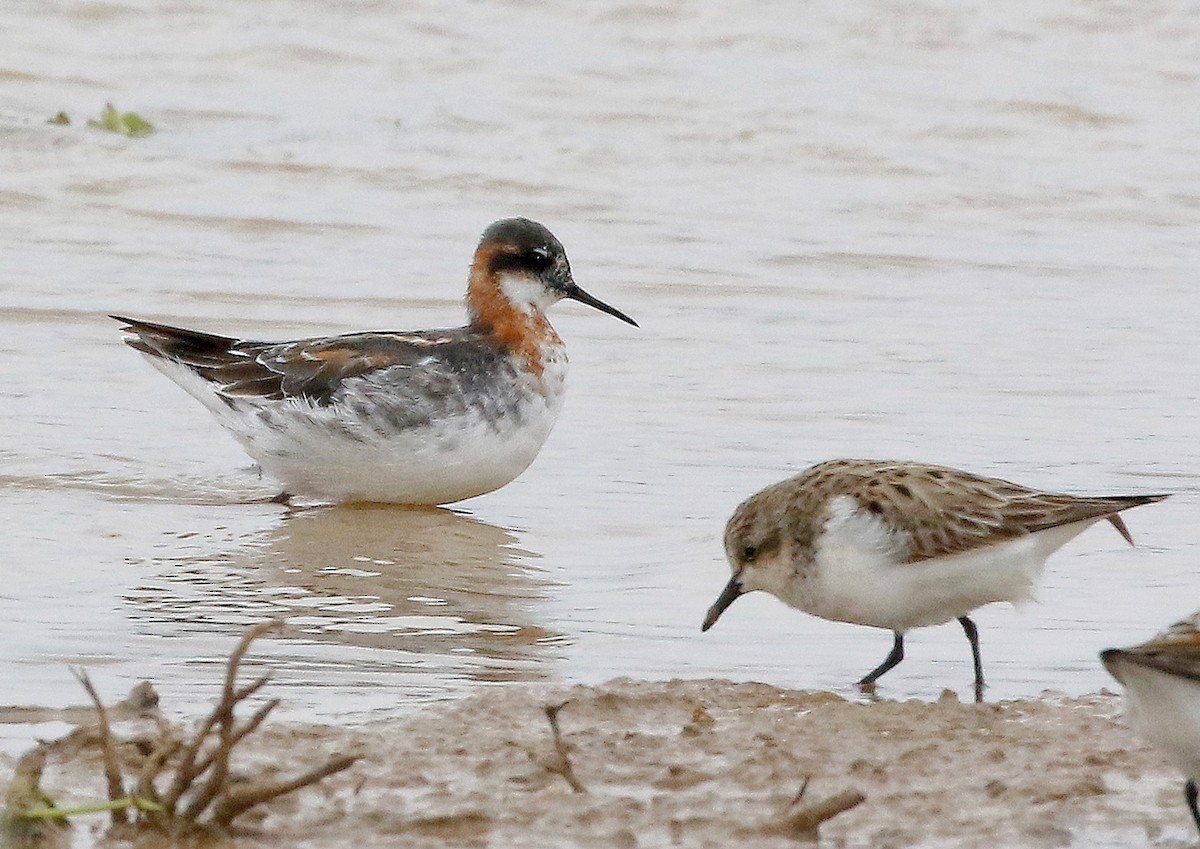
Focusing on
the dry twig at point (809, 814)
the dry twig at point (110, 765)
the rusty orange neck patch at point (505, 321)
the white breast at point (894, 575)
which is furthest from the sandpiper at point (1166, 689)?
the rusty orange neck patch at point (505, 321)

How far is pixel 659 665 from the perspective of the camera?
645cm

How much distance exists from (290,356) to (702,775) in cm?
490

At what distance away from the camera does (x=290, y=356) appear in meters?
9.45

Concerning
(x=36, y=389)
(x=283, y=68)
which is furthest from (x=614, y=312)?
(x=283, y=68)

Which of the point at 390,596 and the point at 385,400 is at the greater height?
the point at 385,400

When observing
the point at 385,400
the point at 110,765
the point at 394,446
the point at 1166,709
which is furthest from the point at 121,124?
the point at 1166,709

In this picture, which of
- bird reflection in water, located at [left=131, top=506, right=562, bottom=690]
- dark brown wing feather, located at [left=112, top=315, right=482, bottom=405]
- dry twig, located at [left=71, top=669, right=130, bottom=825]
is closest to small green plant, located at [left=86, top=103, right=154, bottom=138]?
dark brown wing feather, located at [left=112, top=315, right=482, bottom=405]

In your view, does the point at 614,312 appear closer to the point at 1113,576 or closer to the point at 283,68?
the point at 1113,576

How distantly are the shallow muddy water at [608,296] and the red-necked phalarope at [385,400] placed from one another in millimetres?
205

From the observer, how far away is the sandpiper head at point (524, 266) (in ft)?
32.2

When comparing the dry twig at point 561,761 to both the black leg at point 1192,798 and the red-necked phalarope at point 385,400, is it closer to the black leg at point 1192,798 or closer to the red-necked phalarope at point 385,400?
the black leg at point 1192,798

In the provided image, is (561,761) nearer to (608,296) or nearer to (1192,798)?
(1192,798)

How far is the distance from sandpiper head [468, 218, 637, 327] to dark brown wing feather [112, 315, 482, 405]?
32 cm

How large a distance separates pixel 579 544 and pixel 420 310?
14.6ft
